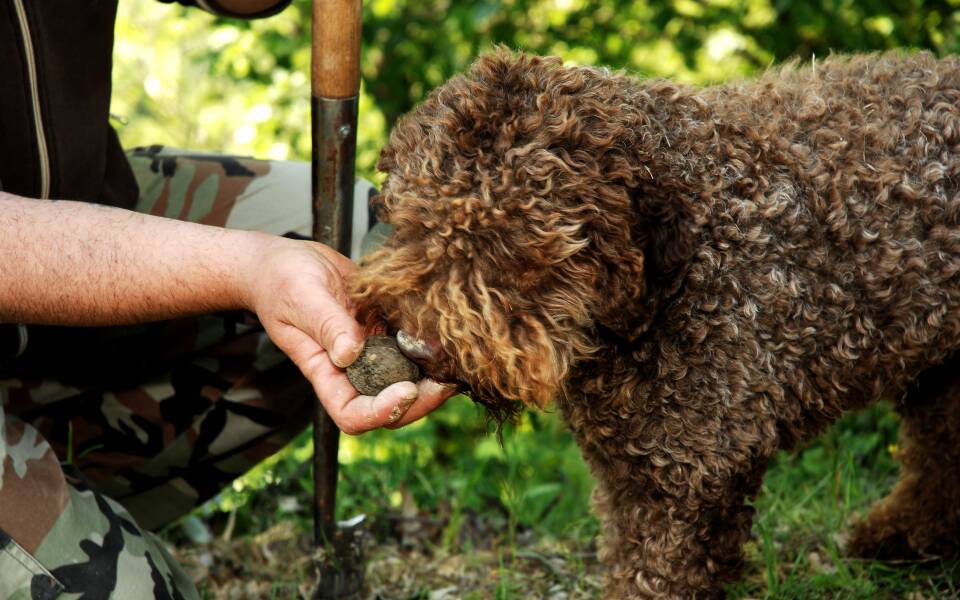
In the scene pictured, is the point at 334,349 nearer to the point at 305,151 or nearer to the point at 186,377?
the point at 186,377

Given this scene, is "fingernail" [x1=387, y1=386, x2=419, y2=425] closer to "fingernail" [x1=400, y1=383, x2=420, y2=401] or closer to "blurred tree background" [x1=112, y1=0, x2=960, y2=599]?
"fingernail" [x1=400, y1=383, x2=420, y2=401]

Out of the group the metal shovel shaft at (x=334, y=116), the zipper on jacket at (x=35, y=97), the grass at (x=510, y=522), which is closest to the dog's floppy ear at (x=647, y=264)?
the grass at (x=510, y=522)

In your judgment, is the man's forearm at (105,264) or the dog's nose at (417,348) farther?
the man's forearm at (105,264)

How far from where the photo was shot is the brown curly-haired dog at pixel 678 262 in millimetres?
1966

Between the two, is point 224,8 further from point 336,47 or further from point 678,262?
point 678,262

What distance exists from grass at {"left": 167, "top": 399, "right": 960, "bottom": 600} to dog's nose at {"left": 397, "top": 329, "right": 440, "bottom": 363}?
79 cm

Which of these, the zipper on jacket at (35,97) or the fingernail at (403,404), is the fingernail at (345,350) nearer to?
the fingernail at (403,404)

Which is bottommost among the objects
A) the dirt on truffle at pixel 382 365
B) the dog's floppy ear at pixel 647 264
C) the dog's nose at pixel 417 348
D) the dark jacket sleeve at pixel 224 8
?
the dirt on truffle at pixel 382 365

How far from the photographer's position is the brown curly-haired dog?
1.97 metres

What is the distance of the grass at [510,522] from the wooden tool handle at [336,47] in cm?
104

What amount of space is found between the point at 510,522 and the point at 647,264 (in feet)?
5.17

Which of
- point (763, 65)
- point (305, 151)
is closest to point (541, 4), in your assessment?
point (763, 65)

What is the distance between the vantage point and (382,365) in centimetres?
206

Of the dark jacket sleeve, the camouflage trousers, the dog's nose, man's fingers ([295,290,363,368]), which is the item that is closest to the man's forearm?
man's fingers ([295,290,363,368])
